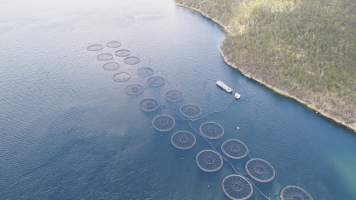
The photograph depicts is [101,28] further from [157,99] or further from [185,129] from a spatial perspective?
[185,129]

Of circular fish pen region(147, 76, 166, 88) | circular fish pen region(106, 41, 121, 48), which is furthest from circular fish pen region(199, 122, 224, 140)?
circular fish pen region(106, 41, 121, 48)

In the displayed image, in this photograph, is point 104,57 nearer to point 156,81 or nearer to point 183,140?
point 156,81

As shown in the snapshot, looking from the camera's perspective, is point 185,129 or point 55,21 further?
point 55,21

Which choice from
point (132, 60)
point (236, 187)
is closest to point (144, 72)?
point (132, 60)

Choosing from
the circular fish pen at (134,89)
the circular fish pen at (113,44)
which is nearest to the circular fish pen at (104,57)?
the circular fish pen at (113,44)

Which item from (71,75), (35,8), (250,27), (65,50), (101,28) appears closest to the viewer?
(71,75)

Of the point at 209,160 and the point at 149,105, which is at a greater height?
the point at 149,105

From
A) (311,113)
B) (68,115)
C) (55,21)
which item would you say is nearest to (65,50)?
(55,21)

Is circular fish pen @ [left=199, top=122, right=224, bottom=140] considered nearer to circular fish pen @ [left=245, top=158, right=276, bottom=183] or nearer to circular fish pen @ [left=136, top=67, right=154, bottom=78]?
circular fish pen @ [left=245, top=158, right=276, bottom=183]
